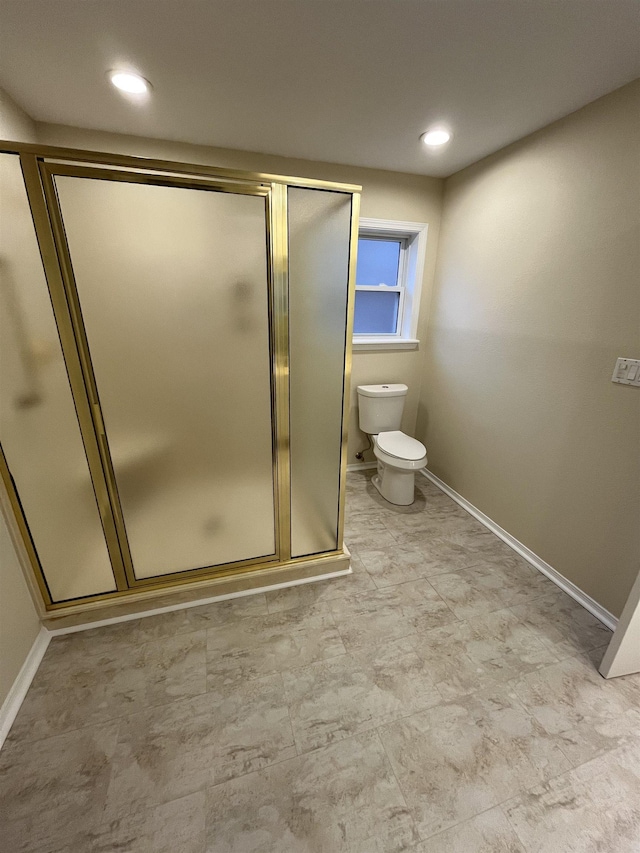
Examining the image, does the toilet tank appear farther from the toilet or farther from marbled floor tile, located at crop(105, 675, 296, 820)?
marbled floor tile, located at crop(105, 675, 296, 820)

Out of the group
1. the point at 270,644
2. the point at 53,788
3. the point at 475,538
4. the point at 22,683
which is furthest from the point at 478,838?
the point at 22,683

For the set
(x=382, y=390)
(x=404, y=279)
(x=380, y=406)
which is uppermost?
(x=404, y=279)

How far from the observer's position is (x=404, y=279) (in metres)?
2.97

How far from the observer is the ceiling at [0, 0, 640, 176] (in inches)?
44.5

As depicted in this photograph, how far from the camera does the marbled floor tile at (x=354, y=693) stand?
1.27m

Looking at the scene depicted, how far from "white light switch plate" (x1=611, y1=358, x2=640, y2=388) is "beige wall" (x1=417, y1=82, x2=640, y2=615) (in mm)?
30

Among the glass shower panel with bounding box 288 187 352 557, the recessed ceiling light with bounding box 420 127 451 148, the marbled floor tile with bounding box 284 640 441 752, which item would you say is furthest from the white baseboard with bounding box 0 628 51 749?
the recessed ceiling light with bounding box 420 127 451 148

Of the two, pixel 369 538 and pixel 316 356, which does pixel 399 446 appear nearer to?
pixel 369 538

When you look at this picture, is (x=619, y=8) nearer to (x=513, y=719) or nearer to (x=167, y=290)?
(x=167, y=290)

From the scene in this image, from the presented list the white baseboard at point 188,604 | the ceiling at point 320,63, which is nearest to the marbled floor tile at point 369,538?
the white baseboard at point 188,604

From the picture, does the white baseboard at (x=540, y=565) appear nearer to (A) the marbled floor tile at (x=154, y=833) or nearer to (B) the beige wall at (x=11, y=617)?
(A) the marbled floor tile at (x=154, y=833)

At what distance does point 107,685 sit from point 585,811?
5.65 feet

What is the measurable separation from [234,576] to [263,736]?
0.71 meters

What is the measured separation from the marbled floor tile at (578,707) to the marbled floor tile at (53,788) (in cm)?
156
